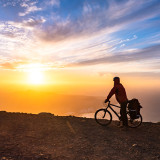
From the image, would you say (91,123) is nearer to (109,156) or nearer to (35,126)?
(35,126)

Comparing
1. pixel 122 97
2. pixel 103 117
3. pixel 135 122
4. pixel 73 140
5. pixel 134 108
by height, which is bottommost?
pixel 73 140

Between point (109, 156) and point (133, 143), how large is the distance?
6.41 ft

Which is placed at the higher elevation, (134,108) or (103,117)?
(134,108)

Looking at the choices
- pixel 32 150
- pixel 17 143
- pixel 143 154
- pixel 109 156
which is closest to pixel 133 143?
pixel 143 154

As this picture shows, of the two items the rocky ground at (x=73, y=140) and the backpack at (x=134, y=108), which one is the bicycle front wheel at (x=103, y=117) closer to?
the rocky ground at (x=73, y=140)

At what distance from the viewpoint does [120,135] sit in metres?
9.10

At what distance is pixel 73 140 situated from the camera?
8195mm

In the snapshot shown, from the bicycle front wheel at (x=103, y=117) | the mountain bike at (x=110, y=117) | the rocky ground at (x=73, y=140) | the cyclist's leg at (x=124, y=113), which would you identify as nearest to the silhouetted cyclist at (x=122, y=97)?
the cyclist's leg at (x=124, y=113)

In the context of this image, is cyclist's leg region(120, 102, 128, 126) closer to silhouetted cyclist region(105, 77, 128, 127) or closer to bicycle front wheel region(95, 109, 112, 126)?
silhouetted cyclist region(105, 77, 128, 127)

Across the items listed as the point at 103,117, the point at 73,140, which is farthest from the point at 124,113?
the point at 73,140

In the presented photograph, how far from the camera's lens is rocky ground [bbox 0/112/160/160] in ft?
21.5

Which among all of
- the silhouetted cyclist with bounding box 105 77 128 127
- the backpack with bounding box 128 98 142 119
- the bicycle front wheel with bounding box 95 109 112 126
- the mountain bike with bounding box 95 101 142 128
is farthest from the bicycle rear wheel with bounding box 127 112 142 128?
the bicycle front wheel with bounding box 95 109 112 126

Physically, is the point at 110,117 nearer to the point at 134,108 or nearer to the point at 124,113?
the point at 124,113

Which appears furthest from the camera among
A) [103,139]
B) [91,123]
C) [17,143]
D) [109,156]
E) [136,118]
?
[91,123]
